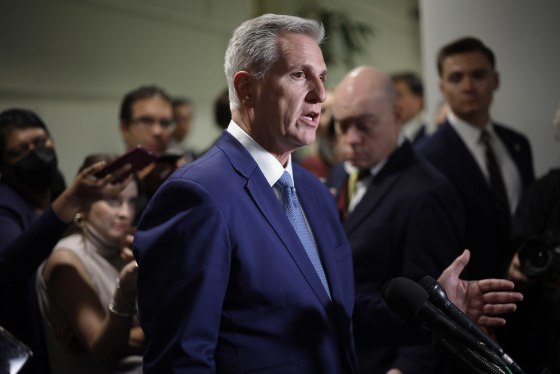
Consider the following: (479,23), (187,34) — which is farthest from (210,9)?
(479,23)

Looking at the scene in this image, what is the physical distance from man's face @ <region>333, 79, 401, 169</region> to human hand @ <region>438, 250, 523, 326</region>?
775 mm

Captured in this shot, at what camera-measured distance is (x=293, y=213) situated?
141cm

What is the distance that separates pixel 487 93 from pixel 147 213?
1684mm

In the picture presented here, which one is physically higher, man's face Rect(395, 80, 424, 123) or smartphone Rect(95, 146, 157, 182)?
smartphone Rect(95, 146, 157, 182)

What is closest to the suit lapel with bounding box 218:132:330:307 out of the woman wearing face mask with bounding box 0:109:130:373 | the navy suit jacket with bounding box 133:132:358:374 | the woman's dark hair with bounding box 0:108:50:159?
the navy suit jacket with bounding box 133:132:358:374

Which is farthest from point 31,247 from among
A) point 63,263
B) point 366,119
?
point 366,119

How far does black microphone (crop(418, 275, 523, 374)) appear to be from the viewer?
109 cm

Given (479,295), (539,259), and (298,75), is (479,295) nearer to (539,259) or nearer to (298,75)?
(539,259)

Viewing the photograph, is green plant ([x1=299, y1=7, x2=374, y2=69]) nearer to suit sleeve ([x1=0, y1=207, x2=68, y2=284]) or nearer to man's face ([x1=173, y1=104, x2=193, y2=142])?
man's face ([x1=173, y1=104, x2=193, y2=142])

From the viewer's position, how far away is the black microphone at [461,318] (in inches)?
42.8

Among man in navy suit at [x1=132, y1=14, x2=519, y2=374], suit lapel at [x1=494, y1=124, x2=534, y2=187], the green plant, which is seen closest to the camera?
man in navy suit at [x1=132, y1=14, x2=519, y2=374]

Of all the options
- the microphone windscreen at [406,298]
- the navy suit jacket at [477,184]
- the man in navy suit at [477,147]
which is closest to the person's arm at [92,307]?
the microphone windscreen at [406,298]

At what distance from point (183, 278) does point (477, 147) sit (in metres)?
1.65

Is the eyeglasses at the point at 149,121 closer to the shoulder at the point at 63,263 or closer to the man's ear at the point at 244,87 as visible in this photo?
the shoulder at the point at 63,263
